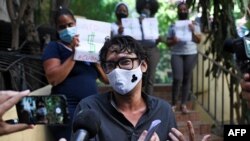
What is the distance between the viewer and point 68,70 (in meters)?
4.14

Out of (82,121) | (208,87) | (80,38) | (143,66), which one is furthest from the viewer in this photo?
(208,87)

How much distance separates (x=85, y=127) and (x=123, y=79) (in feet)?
3.29

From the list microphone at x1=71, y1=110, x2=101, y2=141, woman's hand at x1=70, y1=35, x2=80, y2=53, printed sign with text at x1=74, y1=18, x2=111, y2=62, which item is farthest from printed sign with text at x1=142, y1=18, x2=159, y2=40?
microphone at x1=71, y1=110, x2=101, y2=141

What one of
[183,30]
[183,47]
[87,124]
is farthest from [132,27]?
[87,124]

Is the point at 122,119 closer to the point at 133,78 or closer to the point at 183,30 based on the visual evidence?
the point at 133,78

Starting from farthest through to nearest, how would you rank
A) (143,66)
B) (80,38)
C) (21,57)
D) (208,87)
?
(208,87) → (21,57) → (80,38) → (143,66)

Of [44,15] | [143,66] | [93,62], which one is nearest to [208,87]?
[44,15]

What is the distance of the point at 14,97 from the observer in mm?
2279

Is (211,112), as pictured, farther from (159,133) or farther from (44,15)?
(159,133)

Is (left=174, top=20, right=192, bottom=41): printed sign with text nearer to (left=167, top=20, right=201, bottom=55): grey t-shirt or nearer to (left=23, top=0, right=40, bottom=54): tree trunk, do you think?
(left=167, top=20, right=201, bottom=55): grey t-shirt

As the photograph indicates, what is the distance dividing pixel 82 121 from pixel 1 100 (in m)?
0.38

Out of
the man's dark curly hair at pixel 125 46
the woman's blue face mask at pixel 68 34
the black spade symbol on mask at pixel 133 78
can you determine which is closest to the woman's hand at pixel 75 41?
the woman's blue face mask at pixel 68 34

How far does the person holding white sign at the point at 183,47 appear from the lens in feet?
25.6

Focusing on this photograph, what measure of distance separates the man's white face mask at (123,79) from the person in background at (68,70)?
1008mm
